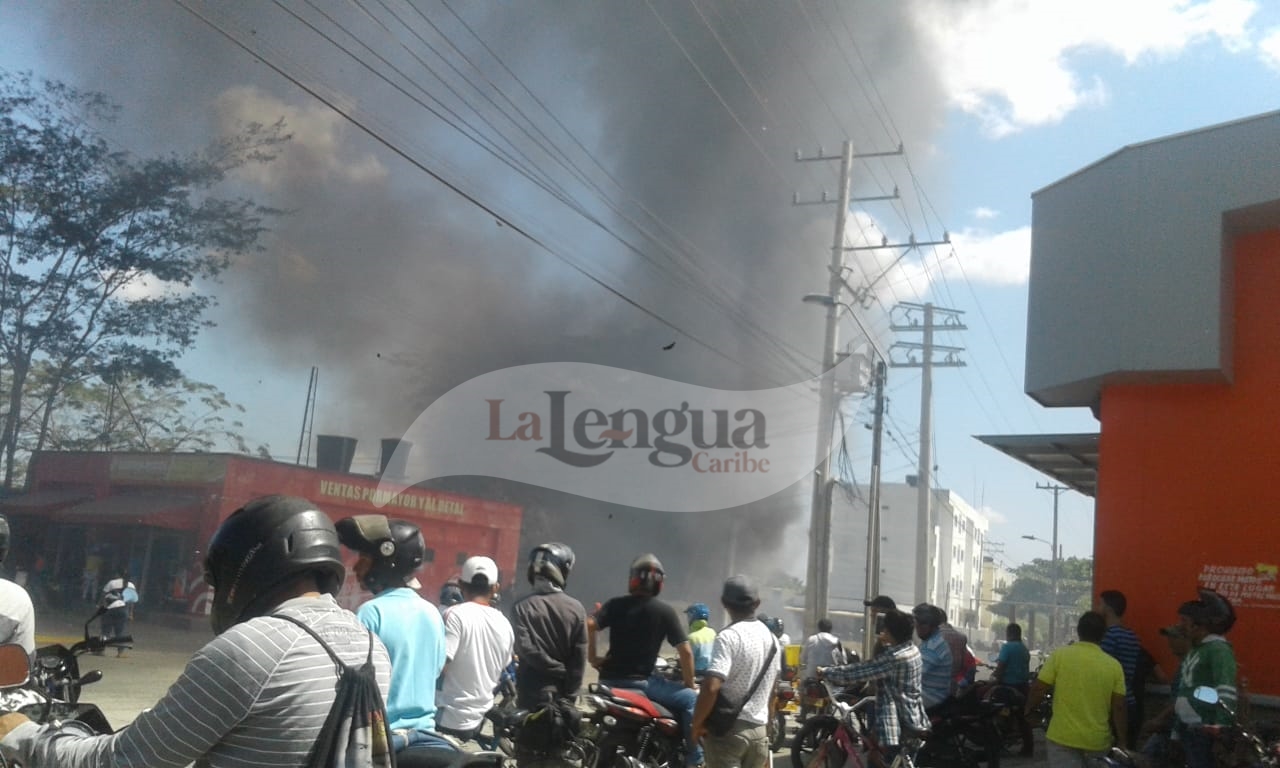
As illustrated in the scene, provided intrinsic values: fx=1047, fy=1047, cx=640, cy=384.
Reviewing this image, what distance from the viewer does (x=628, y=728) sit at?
521cm

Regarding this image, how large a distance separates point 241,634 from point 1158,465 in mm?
8054

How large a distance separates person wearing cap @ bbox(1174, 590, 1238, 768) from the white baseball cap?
145 inches

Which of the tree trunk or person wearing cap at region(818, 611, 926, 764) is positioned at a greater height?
the tree trunk

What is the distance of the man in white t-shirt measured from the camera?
4.59 metres

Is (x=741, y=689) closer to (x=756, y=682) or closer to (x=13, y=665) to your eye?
(x=756, y=682)

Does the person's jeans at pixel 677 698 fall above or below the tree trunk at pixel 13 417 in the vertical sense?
below

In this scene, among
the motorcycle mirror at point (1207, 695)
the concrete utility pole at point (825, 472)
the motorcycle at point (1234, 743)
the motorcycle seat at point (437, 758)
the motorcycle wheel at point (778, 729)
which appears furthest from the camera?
the concrete utility pole at point (825, 472)

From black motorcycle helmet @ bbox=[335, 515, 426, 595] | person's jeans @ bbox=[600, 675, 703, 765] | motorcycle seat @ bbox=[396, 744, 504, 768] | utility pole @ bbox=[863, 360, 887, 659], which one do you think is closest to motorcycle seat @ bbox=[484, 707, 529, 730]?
person's jeans @ bbox=[600, 675, 703, 765]

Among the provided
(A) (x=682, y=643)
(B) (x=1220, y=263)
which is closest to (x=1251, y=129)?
(B) (x=1220, y=263)

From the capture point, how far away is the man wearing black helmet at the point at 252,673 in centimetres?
172

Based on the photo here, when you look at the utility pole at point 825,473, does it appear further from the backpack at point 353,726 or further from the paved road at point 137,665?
the backpack at point 353,726

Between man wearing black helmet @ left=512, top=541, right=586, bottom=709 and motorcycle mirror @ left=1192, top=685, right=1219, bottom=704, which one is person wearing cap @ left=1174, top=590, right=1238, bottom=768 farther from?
man wearing black helmet @ left=512, top=541, right=586, bottom=709

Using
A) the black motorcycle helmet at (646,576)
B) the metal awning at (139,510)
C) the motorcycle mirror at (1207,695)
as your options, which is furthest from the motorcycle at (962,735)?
the metal awning at (139,510)

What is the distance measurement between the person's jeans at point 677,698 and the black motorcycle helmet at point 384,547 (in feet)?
5.78
